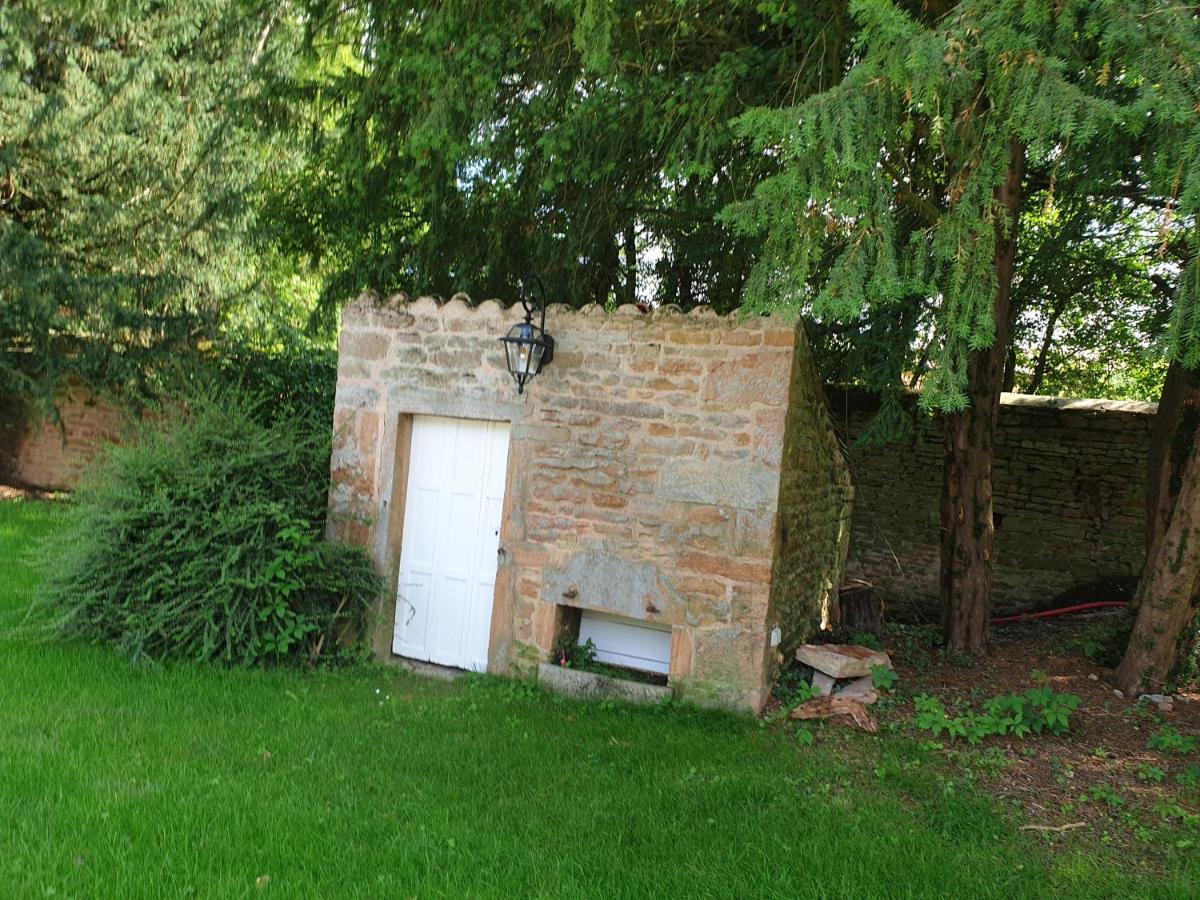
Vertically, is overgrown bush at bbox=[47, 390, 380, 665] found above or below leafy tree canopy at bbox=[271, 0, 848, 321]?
below

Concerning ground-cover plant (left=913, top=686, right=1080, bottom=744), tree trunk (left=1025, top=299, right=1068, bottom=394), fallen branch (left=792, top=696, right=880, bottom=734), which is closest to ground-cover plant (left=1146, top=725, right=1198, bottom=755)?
ground-cover plant (left=913, top=686, right=1080, bottom=744)

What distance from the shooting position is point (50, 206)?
11.9m

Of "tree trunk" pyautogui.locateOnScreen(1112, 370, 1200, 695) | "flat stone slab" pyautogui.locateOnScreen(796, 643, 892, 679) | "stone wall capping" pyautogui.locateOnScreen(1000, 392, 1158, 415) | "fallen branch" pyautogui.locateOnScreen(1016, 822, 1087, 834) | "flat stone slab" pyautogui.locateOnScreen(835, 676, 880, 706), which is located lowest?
"fallen branch" pyautogui.locateOnScreen(1016, 822, 1087, 834)

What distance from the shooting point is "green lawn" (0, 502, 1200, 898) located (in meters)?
3.59

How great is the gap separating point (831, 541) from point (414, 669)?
3.51 meters

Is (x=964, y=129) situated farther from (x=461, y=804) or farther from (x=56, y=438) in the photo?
(x=56, y=438)

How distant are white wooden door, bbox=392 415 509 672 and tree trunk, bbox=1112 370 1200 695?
14.9 ft

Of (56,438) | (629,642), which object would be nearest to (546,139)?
(629,642)

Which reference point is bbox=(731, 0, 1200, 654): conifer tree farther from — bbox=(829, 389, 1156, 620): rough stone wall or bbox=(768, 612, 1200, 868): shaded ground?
bbox=(829, 389, 1156, 620): rough stone wall

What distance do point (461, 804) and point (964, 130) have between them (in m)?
4.09

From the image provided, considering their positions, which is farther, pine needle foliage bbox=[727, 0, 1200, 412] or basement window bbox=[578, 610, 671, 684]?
basement window bbox=[578, 610, 671, 684]

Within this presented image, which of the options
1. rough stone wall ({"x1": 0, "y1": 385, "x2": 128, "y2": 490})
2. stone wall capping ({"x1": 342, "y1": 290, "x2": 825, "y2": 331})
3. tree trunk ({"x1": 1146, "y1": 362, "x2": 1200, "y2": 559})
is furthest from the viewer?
rough stone wall ({"x1": 0, "y1": 385, "x2": 128, "y2": 490})

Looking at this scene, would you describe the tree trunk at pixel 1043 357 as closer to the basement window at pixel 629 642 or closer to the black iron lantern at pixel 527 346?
the basement window at pixel 629 642

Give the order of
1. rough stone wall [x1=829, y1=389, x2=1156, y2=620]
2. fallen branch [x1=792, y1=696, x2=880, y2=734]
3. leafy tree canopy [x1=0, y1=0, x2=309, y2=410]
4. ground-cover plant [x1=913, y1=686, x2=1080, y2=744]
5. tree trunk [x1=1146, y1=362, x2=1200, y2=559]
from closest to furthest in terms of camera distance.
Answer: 1. ground-cover plant [x1=913, y1=686, x2=1080, y2=744]
2. fallen branch [x1=792, y1=696, x2=880, y2=734]
3. tree trunk [x1=1146, y1=362, x2=1200, y2=559]
4. rough stone wall [x1=829, y1=389, x2=1156, y2=620]
5. leafy tree canopy [x1=0, y1=0, x2=309, y2=410]
